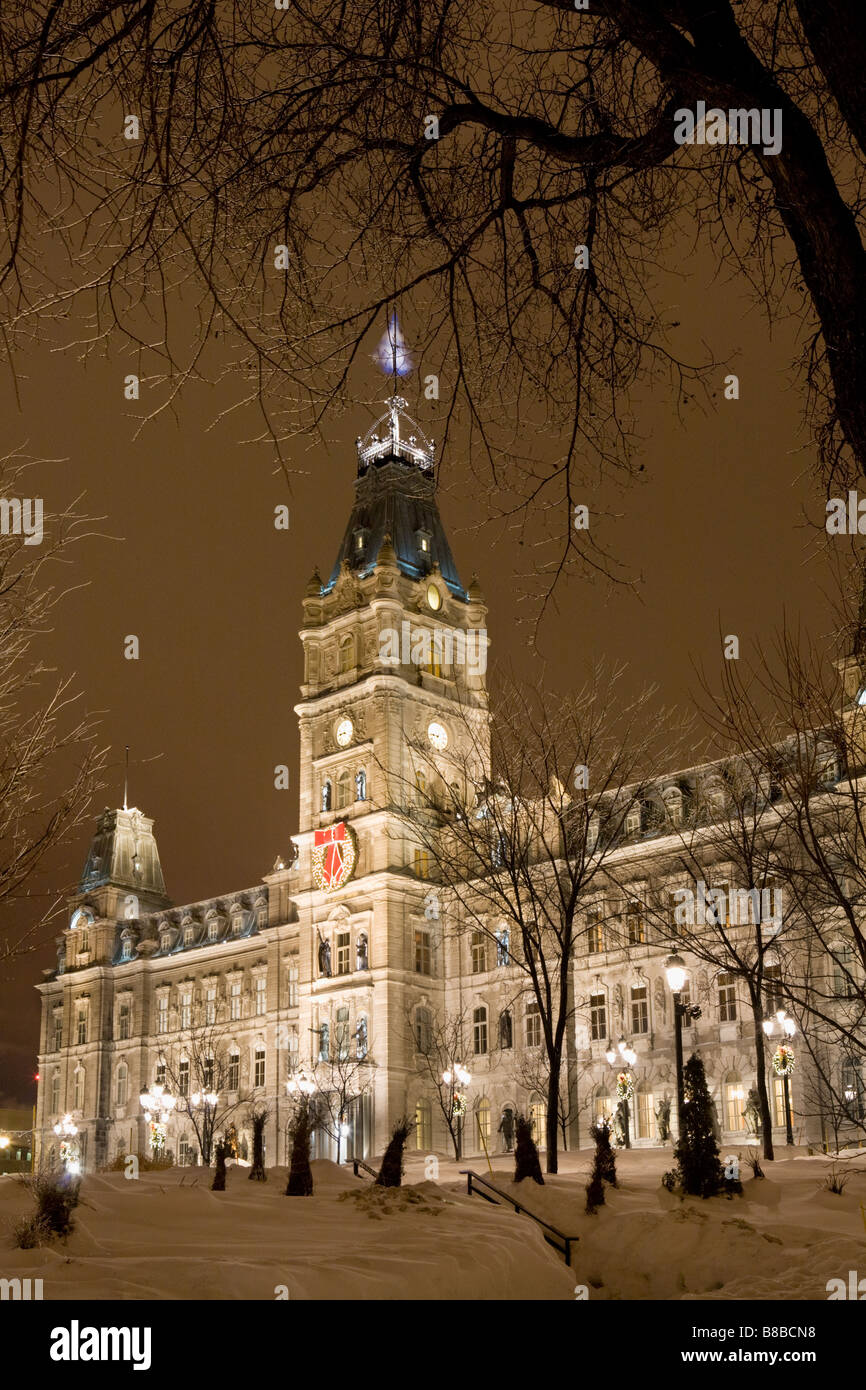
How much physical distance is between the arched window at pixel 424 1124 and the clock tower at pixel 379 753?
101 centimetres

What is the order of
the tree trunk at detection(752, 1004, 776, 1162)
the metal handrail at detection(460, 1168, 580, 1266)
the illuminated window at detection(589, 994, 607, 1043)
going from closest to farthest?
the metal handrail at detection(460, 1168, 580, 1266)
the tree trunk at detection(752, 1004, 776, 1162)
the illuminated window at detection(589, 994, 607, 1043)

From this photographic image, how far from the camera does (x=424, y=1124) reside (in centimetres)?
5981

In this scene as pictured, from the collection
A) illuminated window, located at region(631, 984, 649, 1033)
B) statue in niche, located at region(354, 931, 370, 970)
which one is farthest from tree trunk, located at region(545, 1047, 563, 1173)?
statue in niche, located at region(354, 931, 370, 970)

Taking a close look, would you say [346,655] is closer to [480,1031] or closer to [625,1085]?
[480,1031]

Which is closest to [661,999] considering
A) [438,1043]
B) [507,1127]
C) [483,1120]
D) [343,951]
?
[507,1127]

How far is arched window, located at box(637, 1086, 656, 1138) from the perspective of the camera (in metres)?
52.2

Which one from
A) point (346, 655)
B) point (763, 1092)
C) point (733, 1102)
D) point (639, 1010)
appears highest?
point (346, 655)

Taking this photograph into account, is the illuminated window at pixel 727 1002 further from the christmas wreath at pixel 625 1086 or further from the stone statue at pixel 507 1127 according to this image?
the stone statue at pixel 507 1127

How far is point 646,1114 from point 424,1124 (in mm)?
11681

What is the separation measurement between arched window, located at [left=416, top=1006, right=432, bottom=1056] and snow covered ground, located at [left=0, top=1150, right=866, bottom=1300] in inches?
→ 1386

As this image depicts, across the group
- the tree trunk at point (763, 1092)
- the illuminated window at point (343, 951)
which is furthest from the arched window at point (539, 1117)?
the tree trunk at point (763, 1092)

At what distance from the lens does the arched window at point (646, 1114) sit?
52.2 m

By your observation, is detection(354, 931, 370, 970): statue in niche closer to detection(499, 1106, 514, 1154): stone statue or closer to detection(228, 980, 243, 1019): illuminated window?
detection(499, 1106, 514, 1154): stone statue
